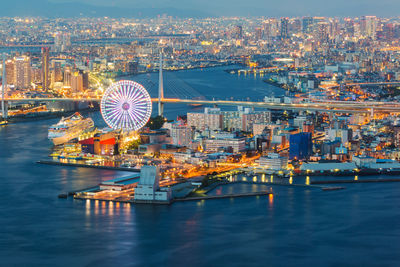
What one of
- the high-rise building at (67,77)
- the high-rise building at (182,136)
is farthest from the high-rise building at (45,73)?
the high-rise building at (182,136)

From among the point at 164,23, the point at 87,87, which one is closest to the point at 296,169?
the point at 87,87

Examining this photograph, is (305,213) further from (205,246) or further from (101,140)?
(101,140)

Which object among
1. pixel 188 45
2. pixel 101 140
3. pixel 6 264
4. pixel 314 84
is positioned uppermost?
pixel 188 45

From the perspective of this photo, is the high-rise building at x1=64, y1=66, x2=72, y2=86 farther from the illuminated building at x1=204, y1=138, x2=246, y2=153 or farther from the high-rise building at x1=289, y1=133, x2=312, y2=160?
the high-rise building at x1=289, y1=133, x2=312, y2=160

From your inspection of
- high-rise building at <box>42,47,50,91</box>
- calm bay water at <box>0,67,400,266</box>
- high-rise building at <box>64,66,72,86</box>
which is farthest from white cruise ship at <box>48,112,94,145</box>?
high-rise building at <box>42,47,50,91</box>

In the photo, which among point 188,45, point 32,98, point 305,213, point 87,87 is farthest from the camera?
point 188,45

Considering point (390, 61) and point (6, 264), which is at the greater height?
point (390, 61)

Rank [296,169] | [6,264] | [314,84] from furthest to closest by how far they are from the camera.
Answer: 1. [314,84]
2. [296,169]
3. [6,264]

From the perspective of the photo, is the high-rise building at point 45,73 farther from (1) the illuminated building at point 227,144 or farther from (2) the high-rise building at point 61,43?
(2) the high-rise building at point 61,43
